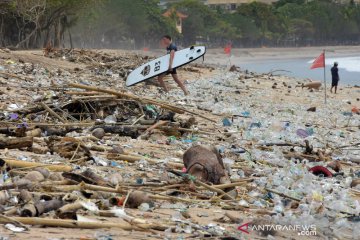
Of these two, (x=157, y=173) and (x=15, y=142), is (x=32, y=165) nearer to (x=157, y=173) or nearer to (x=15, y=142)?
(x=15, y=142)

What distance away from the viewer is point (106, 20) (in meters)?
84.8

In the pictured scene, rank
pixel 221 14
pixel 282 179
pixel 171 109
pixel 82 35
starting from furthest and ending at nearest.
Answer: pixel 221 14, pixel 82 35, pixel 171 109, pixel 282 179

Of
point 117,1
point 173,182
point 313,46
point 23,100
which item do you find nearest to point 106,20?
point 117,1

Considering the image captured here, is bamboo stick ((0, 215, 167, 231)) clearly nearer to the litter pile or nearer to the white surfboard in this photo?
the white surfboard

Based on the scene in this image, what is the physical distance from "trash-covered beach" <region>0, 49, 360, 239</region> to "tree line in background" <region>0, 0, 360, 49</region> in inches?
2176

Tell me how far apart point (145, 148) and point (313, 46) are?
355 feet

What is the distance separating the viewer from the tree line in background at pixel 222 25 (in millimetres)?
84125

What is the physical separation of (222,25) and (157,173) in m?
96.8

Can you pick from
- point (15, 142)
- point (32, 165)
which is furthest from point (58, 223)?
point (15, 142)

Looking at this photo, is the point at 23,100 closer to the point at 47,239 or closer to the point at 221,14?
the point at 47,239

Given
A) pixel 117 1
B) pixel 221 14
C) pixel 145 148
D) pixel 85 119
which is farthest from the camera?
pixel 221 14

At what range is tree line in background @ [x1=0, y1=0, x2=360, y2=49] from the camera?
84125 millimetres

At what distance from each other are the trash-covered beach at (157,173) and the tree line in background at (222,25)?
181ft

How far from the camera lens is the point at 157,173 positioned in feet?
22.4
